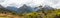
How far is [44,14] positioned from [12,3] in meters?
0.22

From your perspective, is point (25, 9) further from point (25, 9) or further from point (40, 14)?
point (40, 14)

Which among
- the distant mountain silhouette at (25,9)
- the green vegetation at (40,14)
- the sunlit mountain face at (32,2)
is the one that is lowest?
the green vegetation at (40,14)

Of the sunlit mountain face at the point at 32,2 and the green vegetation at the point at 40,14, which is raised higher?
the sunlit mountain face at the point at 32,2

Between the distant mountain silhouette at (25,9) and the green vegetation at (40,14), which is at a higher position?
the distant mountain silhouette at (25,9)

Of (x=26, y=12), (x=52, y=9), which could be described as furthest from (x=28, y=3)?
(x=52, y=9)

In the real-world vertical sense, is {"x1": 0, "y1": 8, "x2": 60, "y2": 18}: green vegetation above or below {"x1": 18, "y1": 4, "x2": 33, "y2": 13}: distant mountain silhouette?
below

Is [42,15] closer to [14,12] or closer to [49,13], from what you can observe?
[49,13]

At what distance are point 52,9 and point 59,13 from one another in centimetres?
5

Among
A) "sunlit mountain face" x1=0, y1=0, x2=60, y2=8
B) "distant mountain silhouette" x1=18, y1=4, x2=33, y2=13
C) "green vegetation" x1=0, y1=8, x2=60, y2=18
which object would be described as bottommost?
"green vegetation" x1=0, y1=8, x2=60, y2=18

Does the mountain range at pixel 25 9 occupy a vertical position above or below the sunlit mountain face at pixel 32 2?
below

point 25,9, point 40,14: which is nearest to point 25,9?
point 25,9

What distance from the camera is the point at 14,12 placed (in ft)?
2.33

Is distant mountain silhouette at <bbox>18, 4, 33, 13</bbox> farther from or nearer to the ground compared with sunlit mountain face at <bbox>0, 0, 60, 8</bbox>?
nearer to the ground

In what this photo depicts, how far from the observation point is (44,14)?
2.35 ft
